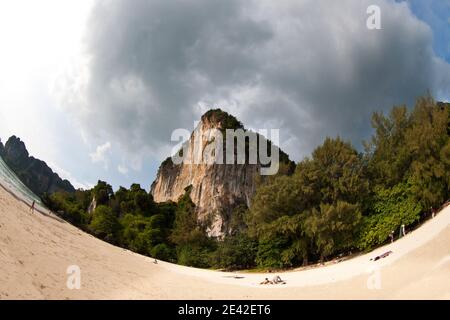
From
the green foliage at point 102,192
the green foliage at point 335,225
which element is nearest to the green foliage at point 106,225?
the green foliage at point 102,192

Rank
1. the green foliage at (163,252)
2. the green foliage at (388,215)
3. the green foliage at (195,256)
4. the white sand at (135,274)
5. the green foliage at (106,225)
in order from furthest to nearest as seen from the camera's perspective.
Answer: the green foliage at (106,225), the green foliage at (163,252), the green foliage at (195,256), the green foliage at (388,215), the white sand at (135,274)

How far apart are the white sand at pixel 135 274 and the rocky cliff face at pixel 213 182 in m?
37.3

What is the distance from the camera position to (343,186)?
2683cm

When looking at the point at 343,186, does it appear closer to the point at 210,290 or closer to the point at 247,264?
the point at 247,264

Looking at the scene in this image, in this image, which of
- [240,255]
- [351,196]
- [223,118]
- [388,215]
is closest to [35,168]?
[223,118]

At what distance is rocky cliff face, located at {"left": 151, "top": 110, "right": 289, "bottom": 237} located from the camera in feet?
192

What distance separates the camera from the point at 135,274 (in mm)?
16906

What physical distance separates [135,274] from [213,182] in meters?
45.5

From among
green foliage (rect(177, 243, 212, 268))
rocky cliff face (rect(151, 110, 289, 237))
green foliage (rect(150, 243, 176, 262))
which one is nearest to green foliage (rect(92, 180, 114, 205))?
rocky cliff face (rect(151, 110, 289, 237))

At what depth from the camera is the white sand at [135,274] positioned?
12.2 meters

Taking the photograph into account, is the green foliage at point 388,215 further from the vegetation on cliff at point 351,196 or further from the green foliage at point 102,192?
the green foliage at point 102,192

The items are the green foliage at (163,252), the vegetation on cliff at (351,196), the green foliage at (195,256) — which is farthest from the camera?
the green foliage at (163,252)
